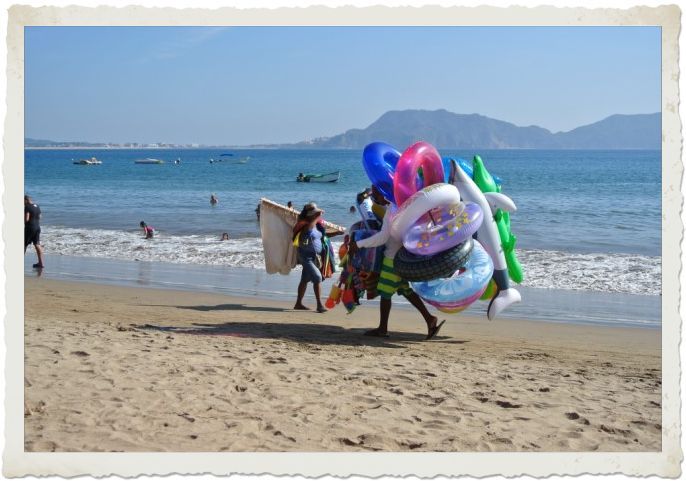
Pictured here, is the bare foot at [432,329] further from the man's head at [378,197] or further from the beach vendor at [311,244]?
the beach vendor at [311,244]

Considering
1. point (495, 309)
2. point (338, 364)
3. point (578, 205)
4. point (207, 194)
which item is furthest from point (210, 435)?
point (207, 194)

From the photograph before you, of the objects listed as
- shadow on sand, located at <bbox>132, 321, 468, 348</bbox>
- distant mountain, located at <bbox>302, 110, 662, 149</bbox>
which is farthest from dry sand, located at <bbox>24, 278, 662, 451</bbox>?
distant mountain, located at <bbox>302, 110, 662, 149</bbox>

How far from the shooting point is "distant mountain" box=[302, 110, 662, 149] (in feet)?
266

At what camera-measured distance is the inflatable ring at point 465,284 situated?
798cm

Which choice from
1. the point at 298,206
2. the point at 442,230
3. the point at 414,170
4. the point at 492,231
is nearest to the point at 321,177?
the point at 298,206

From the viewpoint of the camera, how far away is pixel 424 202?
764 cm

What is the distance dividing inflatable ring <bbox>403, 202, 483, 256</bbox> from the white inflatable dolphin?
43 cm

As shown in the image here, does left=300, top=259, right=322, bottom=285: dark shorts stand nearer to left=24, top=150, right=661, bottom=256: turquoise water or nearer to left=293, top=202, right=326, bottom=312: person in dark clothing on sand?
left=293, top=202, right=326, bottom=312: person in dark clothing on sand

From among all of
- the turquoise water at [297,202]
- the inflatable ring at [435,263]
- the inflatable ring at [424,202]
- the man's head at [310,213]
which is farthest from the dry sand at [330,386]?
the turquoise water at [297,202]

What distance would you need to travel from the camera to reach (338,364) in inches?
286

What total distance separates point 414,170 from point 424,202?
37 cm

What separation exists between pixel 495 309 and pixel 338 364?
1.97 meters

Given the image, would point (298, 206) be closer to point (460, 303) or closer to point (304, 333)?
point (304, 333)

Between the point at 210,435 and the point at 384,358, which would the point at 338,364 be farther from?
the point at 210,435
